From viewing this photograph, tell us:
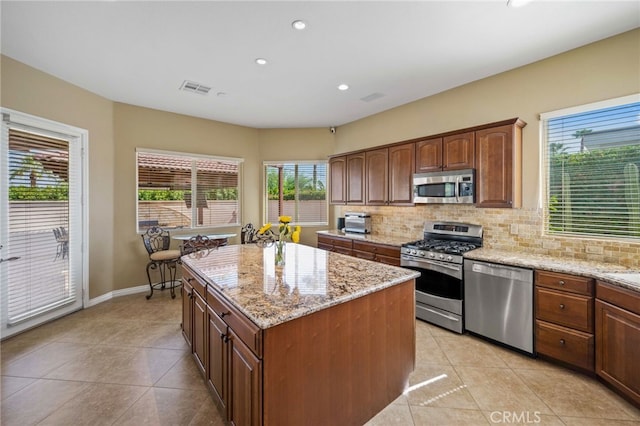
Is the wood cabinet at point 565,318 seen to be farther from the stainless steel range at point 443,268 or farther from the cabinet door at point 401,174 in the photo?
the cabinet door at point 401,174

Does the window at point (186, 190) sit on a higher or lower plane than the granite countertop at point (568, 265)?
higher

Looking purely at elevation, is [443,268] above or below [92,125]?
below

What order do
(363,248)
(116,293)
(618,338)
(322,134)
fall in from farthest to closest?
(322,134) < (116,293) < (363,248) < (618,338)

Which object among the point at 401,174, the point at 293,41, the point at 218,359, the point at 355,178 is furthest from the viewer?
the point at 355,178

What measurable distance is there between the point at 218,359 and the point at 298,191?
425cm

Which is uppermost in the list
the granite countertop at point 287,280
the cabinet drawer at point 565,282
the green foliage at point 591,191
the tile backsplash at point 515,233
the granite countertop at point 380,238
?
the green foliage at point 591,191

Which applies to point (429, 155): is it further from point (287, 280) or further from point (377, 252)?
point (287, 280)

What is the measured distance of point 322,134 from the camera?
18.6ft

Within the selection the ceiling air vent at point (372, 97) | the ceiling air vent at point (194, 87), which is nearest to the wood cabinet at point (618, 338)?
the ceiling air vent at point (372, 97)

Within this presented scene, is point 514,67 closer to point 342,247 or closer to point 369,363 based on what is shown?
point 342,247

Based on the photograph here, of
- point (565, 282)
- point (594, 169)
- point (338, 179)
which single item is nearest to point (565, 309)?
point (565, 282)

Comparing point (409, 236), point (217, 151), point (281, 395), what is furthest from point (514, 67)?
point (217, 151)

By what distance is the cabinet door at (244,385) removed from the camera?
1.30 metres

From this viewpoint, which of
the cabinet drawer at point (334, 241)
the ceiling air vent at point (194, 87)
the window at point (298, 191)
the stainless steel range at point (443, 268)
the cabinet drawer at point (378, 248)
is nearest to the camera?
the stainless steel range at point (443, 268)
